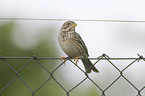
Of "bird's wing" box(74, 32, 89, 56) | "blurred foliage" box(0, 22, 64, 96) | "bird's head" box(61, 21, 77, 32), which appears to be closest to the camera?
"bird's wing" box(74, 32, 89, 56)

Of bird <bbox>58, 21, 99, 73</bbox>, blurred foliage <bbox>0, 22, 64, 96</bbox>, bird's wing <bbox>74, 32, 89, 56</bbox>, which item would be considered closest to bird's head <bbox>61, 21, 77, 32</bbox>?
bird <bbox>58, 21, 99, 73</bbox>

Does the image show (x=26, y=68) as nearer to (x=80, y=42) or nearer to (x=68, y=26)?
(x=68, y=26)

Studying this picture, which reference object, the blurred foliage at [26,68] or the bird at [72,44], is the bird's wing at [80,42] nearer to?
the bird at [72,44]

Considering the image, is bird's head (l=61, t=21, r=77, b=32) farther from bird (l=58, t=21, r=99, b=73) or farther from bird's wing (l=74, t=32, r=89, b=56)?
bird's wing (l=74, t=32, r=89, b=56)

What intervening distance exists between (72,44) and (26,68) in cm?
451

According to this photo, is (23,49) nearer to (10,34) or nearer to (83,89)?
(10,34)

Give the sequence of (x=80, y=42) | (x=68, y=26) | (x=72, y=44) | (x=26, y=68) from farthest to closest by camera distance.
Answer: (x=26, y=68) < (x=68, y=26) < (x=80, y=42) < (x=72, y=44)

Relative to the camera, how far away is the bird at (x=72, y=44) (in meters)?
4.80

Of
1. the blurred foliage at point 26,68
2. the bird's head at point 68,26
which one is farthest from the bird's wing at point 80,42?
the blurred foliage at point 26,68

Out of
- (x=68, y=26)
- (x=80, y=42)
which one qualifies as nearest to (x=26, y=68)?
(x=68, y=26)

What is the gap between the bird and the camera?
4797 mm

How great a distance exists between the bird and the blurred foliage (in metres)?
2.92

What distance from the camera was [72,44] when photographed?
489 centimetres

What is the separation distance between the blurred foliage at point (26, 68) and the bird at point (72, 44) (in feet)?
9.58
